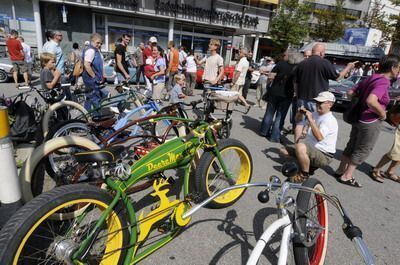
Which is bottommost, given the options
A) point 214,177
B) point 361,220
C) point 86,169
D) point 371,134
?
point 361,220

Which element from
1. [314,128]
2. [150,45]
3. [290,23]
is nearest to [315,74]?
[314,128]

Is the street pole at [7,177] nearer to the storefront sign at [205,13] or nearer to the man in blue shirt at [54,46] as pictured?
the man in blue shirt at [54,46]

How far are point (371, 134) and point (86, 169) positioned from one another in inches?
153

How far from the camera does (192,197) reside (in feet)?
8.31

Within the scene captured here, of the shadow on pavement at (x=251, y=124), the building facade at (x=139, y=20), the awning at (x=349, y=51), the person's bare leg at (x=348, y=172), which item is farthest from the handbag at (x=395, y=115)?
the awning at (x=349, y=51)

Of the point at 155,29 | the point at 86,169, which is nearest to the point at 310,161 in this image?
the point at 86,169

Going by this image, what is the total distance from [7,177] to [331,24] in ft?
114

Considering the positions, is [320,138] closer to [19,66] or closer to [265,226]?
[265,226]

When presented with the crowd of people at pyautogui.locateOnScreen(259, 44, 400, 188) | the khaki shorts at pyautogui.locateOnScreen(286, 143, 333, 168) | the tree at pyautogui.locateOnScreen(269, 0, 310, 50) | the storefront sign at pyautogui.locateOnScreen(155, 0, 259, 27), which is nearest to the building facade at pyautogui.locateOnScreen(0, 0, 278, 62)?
the storefront sign at pyautogui.locateOnScreen(155, 0, 259, 27)

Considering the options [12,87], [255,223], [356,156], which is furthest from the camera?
[12,87]

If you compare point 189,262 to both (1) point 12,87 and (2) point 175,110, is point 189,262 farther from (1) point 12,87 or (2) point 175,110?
(1) point 12,87

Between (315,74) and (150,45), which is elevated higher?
(150,45)

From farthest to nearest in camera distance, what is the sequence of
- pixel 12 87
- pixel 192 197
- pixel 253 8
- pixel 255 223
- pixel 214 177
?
pixel 253 8 → pixel 12 87 → pixel 214 177 → pixel 255 223 → pixel 192 197

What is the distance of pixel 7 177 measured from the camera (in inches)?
79.7
